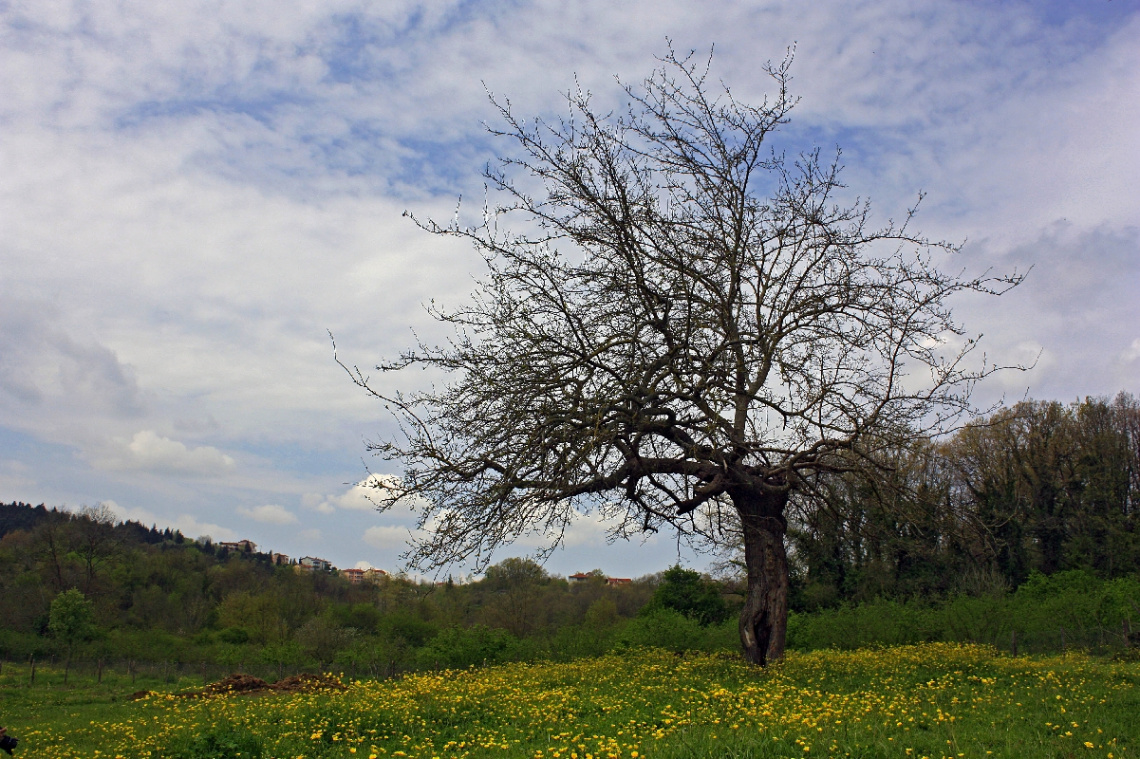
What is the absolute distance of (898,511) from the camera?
11.3 m

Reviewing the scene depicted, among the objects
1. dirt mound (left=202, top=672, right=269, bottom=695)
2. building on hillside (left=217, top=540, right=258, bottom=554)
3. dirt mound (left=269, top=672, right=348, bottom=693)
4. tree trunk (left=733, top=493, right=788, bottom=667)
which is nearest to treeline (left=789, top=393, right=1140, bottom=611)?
tree trunk (left=733, top=493, right=788, bottom=667)

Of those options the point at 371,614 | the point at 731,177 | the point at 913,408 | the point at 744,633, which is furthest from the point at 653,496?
the point at 371,614

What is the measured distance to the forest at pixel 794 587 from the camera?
48.7 feet

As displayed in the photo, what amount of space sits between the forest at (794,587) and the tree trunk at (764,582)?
A: 104 cm

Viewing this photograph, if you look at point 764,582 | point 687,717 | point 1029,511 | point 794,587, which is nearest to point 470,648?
point 764,582

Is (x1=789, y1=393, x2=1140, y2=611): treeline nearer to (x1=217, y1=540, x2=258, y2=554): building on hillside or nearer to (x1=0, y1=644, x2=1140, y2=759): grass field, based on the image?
(x1=0, y1=644, x2=1140, y2=759): grass field

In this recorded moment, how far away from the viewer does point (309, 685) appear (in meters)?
16.0

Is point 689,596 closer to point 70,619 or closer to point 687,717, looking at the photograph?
point 687,717

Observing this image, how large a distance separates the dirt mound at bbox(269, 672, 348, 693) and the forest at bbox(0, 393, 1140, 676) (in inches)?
99.8

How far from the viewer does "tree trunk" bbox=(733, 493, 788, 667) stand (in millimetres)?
12117

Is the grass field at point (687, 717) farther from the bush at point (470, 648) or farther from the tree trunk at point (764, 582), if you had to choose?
the bush at point (470, 648)

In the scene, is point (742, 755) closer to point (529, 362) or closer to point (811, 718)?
point (811, 718)

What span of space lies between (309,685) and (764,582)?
1038 cm

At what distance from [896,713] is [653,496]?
5.68 m
